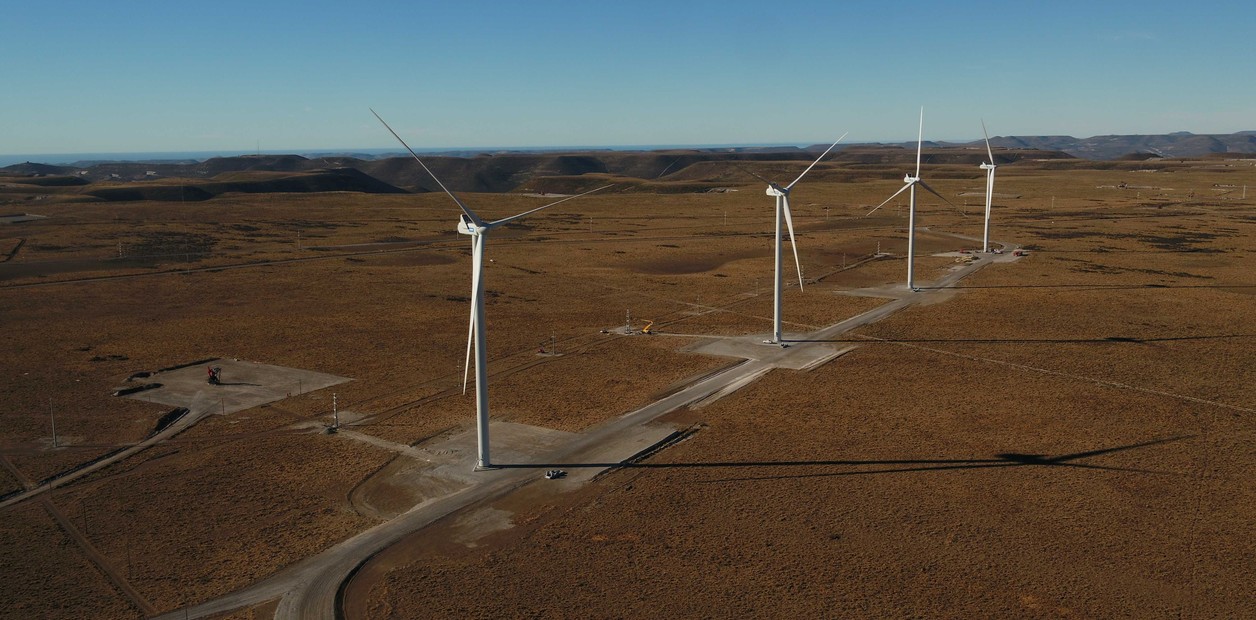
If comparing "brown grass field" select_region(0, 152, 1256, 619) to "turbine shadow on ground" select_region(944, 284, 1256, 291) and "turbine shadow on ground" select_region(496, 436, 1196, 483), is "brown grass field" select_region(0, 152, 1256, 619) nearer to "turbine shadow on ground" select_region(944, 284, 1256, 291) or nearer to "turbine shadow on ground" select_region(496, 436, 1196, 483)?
"turbine shadow on ground" select_region(496, 436, 1196, 483)

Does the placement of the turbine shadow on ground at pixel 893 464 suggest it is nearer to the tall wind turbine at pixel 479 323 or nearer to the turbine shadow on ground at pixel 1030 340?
the tall wind turbine at pixel 479 323

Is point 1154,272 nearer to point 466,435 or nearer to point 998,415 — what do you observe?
point 998,415

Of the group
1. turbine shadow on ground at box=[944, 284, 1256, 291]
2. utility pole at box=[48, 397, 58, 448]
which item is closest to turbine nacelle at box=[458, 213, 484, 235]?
utility pole at box=[48, 397, 58, 448]

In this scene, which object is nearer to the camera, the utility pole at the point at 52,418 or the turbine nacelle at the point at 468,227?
the turbine nacelle at the point at 468,227

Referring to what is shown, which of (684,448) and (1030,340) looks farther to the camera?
(1030,340)

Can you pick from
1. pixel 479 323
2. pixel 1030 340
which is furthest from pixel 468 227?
pixel 1030 340

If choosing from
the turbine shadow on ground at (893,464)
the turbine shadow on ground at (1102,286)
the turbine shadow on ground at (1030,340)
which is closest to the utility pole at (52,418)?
the turbine shadow on ground at (893,464)

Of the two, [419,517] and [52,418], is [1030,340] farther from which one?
[52,418]
